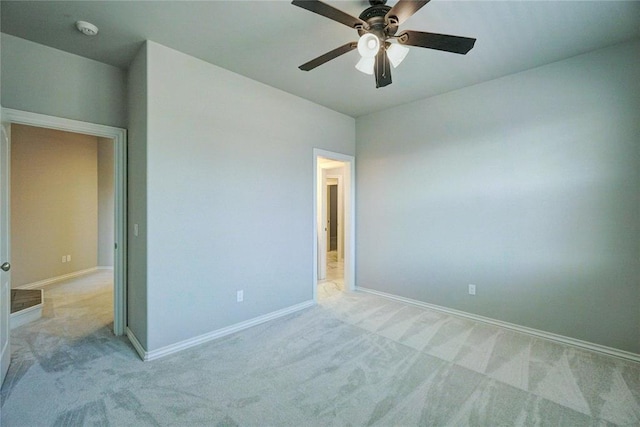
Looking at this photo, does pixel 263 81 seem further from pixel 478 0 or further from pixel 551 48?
pixel 551 48

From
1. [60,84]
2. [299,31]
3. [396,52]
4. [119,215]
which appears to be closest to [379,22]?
[396,52]

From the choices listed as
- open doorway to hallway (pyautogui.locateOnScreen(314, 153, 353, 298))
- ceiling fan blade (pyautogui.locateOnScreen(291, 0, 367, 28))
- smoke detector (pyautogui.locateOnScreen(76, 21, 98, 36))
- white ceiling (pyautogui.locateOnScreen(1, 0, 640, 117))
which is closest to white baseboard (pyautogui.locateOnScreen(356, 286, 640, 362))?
open doorway to hallway (pyautogui.locateOnScreen(314, 153, 353, 298))

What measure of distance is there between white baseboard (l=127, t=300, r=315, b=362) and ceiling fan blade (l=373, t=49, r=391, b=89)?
2712mm

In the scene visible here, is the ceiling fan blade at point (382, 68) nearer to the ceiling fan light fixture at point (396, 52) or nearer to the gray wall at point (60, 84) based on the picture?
the ceiling fan light fixture at point (396, 52)

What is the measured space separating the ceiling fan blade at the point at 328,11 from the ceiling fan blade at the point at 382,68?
225mm

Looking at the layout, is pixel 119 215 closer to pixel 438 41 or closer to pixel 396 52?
pixel 396 52

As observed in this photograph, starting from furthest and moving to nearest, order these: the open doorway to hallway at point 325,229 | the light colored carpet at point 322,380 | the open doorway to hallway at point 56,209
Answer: the open doorway to hallway at point 325,229, the open doorway to hallway at point 56,209, the light colored carpet at point 322,380

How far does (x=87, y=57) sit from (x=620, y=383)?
524cm

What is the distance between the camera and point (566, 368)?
233cm

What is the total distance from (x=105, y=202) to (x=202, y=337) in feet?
15.2

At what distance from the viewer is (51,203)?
4805 millimetres

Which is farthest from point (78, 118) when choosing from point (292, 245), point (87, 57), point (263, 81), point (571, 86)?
point (571, 86)

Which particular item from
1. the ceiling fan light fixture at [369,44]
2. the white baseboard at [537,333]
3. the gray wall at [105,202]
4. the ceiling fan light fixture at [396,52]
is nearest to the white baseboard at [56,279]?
the gray wall at [105,202]

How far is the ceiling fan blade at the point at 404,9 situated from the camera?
1478 millimetres
